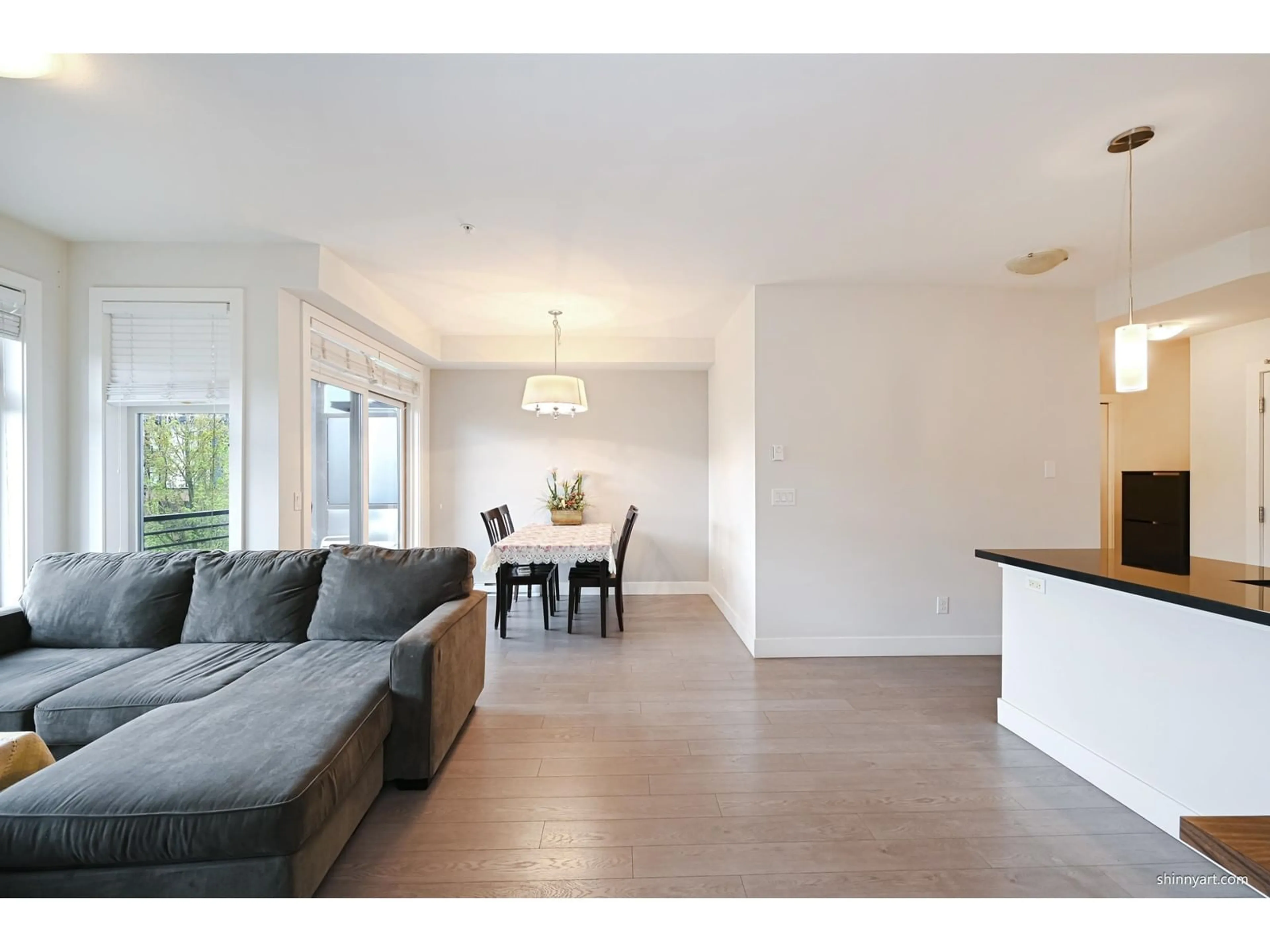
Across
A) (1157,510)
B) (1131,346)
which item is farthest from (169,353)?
(1157,510)

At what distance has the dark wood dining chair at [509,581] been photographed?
14.5 ft

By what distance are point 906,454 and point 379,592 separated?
3.43 meters

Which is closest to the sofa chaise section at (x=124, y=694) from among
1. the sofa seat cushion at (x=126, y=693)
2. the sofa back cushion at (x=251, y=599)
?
the sofa seat cushion at (x=126, y=693)

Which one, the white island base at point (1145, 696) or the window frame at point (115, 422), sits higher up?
the window frame at point (115, 422)

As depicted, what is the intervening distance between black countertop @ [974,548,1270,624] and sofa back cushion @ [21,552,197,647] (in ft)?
12.5

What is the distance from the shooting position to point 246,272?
3270 mm

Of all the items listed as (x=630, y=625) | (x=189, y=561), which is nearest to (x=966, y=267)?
(x=630, y=625)

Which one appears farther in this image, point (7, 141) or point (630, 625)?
point (630, 625)

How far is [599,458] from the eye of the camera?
6.04 metres

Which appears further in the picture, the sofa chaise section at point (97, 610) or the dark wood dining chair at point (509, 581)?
the dark wood dining chair at point (509, 581)

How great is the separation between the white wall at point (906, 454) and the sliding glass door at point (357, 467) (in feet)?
10.6

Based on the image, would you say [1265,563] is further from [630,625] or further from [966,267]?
[630,625]

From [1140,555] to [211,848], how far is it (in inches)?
133

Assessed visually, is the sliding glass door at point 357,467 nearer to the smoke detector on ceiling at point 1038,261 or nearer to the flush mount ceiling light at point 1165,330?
the smoke detector on ceiling at point 1038,261
